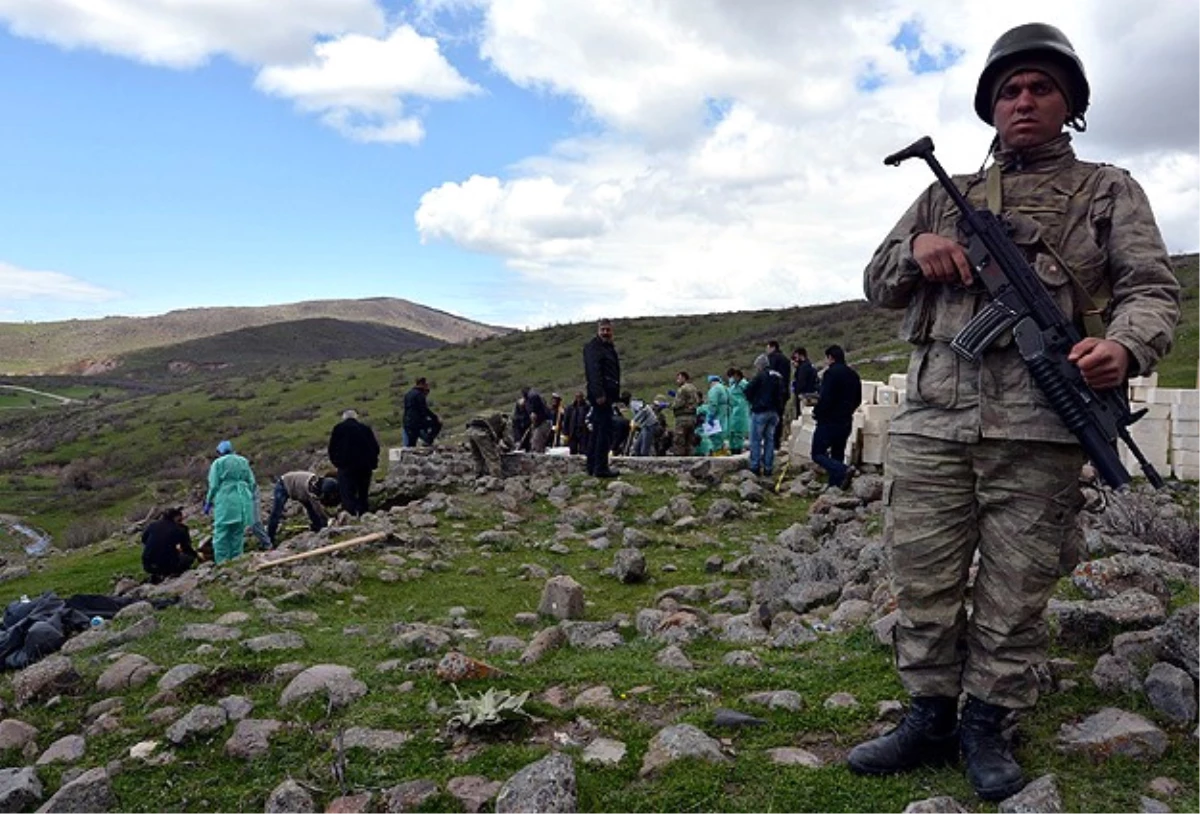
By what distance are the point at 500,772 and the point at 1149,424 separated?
36.6 ft

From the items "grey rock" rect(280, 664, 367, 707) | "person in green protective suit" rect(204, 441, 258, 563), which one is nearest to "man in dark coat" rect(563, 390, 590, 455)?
"person in green protective suit" rect(204, 441, 258, 563)

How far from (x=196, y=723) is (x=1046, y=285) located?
14.0ft

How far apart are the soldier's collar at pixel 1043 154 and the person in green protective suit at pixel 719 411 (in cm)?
1296

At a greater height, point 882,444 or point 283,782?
point 882,444

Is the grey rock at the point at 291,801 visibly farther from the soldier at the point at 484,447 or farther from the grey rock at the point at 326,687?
the soldier at the point at 484,447

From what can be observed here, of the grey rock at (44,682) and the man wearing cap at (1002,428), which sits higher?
the man wearing cap at (1002,428)

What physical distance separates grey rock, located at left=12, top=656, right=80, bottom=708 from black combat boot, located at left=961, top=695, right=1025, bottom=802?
4.97 meters

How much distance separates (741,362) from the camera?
3734 cm

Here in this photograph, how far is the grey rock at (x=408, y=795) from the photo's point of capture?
3.43 meters

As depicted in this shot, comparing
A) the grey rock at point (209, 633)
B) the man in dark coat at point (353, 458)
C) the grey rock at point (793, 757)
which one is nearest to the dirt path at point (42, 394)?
the man in dark coat at point (353, 458)

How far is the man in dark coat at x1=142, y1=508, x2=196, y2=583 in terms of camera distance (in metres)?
11.5

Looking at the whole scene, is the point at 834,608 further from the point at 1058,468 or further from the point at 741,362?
the point at 741,362

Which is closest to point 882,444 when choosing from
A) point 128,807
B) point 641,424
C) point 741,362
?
Result: point 641,424

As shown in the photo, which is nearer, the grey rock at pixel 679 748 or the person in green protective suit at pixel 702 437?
the grey rock at pixel 679 748
